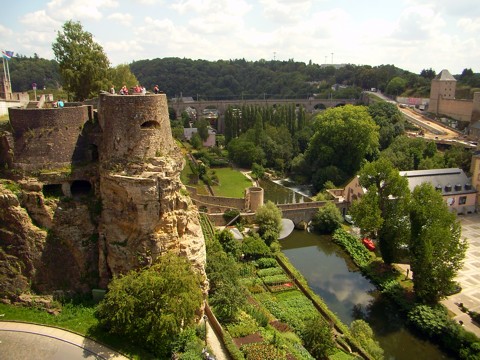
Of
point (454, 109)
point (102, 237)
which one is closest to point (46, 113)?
point (102, 237)

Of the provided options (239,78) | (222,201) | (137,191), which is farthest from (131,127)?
(239,78)

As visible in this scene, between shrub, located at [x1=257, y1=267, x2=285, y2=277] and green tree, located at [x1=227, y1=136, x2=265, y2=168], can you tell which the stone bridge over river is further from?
green tree, located at [x1=227, y1=136, x2=265, y2=168]

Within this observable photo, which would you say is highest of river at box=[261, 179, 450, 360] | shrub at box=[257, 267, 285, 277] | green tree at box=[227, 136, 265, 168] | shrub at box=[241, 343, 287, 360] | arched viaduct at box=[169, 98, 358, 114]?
arched viaduct at box=[169, 98, 358, 114]

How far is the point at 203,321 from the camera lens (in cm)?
2208

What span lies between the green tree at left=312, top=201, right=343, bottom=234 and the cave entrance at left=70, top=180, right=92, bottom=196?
24752mm

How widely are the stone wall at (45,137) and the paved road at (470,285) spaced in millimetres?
25939

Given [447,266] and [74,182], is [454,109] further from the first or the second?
[74,182]

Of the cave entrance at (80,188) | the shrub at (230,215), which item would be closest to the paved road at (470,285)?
the shrub at (230,215)

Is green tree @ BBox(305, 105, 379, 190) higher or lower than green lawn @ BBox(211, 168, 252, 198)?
higher

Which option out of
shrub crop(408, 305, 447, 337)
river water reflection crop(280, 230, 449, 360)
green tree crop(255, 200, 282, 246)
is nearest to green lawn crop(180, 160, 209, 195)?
green tree crop(255, 200, 282, 246)

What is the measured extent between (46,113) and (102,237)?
7.25m

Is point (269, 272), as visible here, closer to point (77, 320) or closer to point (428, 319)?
point (428, 319)

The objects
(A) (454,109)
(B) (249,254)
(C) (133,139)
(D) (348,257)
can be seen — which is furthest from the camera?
(A) (454,109)

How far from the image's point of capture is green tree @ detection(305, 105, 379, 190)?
55875 millimetres
